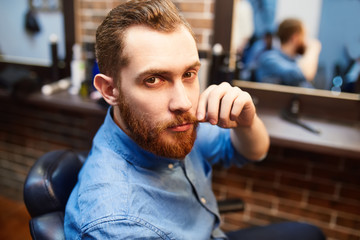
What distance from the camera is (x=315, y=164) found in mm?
2066

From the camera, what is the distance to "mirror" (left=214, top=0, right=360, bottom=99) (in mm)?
1739

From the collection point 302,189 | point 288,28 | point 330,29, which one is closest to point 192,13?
point 288,28

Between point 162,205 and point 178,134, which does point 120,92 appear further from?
point 162,205

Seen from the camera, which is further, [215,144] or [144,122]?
[215,144]

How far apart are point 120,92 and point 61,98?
1293 mm

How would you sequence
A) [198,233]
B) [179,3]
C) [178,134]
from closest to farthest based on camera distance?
[178,134] → [198,233] → [179,3]

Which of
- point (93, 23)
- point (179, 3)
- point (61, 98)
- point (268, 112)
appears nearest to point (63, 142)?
point (61, 98)

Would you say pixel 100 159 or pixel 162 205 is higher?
pixel 100 159

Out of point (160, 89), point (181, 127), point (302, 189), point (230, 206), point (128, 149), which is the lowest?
point (302, 189)

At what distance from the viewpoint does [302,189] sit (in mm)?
2156

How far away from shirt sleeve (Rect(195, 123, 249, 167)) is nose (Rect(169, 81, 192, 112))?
491 millimetres

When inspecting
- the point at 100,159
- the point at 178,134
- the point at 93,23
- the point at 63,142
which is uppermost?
the point at 93,23

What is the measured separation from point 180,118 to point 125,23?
0.33 m

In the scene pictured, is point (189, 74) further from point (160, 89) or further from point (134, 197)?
point (134, 197)
